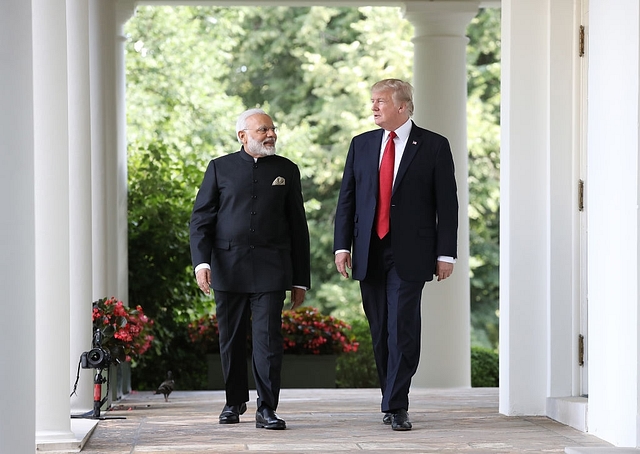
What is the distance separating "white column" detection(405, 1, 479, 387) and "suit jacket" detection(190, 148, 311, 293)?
3.66 m

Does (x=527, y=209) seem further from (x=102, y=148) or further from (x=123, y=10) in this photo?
(x=123, y=10)

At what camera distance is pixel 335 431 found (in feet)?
21.6

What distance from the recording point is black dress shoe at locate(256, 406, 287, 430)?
6645mm

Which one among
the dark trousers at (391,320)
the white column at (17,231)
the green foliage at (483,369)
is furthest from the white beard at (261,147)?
the green foliage at (483,369)

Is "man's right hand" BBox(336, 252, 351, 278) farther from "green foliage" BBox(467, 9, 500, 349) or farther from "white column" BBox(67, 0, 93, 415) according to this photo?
"green foliage" BBox(467, 9, 500, 349)

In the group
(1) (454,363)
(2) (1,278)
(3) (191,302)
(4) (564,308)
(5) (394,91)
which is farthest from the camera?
(3) (191,302)

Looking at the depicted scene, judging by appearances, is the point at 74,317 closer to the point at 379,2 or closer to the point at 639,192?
the point at 639,192

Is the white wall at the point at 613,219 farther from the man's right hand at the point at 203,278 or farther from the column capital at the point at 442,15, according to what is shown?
the column capital at the point at 442,15

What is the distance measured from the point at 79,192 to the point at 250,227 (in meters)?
1.29

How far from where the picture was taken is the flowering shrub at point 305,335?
1110 cm

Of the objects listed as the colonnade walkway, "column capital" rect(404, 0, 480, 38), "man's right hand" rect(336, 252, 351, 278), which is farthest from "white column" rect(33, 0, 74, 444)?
"column capital" rect(404, 0, 480, 38)

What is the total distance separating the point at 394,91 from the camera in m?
6.87

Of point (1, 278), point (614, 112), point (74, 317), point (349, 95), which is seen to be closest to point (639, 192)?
point (614, 112)

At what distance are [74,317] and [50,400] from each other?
52.1 inches
